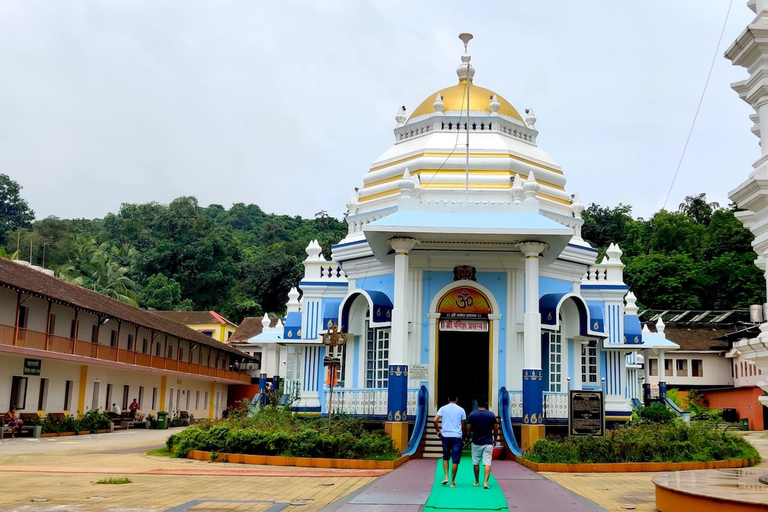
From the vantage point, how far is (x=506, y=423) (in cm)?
1778

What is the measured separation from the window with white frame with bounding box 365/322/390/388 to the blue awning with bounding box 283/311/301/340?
2.80 meters

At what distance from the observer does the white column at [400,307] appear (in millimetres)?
17609

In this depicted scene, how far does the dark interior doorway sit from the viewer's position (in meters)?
19.5

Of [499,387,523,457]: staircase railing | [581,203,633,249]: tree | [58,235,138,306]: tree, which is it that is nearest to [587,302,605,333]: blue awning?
[499,387,523,457]: staircase railing

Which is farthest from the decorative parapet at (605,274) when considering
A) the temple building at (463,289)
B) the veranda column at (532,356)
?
the veranda column at (532,356)

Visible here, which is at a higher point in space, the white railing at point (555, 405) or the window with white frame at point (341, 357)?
the window with white frame at point (341, 357)

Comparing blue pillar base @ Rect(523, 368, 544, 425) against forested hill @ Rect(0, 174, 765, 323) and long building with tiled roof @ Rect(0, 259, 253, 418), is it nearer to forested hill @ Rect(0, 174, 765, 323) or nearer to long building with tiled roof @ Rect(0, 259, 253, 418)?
long building with tiled roof @ Rect(0, 259, 253, 418)

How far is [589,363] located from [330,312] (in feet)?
22.8

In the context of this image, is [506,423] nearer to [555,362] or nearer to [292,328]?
[555,362]

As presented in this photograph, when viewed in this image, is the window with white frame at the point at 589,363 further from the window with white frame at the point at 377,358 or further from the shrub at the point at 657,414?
the window with white frame at the point at 377,358

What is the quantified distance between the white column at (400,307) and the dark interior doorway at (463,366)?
2138 mm

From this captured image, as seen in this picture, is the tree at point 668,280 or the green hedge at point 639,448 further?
the tree at point 668,280

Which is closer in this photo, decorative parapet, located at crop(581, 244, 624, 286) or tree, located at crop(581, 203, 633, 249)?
decorative parapet, located at crop(581, 244, 624, 286)

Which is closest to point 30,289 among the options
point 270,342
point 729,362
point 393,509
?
point 270,342
